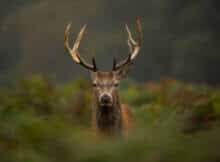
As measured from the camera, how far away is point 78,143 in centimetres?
603

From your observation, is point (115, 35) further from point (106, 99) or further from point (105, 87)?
point (106, 99)

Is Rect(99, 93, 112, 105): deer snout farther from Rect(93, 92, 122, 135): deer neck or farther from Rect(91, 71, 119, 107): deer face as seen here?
Rect(93, 92, 122, 135): deer neck

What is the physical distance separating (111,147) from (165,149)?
0.37m

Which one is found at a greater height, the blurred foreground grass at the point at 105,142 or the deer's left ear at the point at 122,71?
the deer's left ear at the point at 122,71

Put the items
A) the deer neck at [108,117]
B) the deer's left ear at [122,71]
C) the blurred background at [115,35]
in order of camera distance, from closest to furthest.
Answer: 1. the deer neck at [108,117]
2. the deer's left ear at [122,71]
3. the blurred background at [115,35]

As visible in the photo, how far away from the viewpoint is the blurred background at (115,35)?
4038 cm

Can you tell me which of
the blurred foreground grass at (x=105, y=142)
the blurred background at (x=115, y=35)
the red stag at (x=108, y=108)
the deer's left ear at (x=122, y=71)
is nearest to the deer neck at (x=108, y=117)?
the red stag at (x=108, y=108)

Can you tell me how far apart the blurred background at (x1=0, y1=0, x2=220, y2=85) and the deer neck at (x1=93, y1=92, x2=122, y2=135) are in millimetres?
27100

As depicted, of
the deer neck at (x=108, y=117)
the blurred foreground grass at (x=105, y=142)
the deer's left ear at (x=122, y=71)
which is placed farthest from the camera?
the deer's left ear at (x=122, y=71)

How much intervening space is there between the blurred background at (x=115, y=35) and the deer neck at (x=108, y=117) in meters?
27.1

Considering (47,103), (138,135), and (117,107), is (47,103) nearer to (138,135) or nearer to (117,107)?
(117,107)

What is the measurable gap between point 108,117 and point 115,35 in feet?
101

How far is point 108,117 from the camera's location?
11664 mm

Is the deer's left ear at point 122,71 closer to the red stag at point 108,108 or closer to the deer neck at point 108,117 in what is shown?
the red stag at point 108,108
